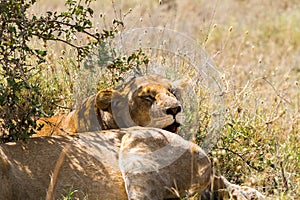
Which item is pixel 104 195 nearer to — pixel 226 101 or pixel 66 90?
pixel 66 90

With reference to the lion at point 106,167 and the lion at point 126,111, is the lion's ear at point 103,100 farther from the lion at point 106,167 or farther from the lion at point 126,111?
the lion at point 106,167

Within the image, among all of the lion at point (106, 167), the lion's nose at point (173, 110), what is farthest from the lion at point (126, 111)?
the lion at point (106, 167)

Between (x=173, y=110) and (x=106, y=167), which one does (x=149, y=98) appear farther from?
(x=106, y=167)

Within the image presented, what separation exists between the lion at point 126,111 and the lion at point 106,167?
22 cm

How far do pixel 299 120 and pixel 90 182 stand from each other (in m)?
2.66

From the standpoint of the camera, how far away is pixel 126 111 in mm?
5023

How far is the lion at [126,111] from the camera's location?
4941 mm

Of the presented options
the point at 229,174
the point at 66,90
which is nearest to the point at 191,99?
the point at 229,174

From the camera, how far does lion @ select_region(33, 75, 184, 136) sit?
4941 mm

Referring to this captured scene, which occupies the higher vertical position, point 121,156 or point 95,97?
point 95,97

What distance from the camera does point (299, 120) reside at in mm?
6445

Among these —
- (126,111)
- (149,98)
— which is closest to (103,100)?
(126,111)

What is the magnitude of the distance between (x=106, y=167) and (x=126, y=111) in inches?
23.8

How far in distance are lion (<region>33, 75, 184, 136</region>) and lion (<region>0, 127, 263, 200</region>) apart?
22 centimetres
